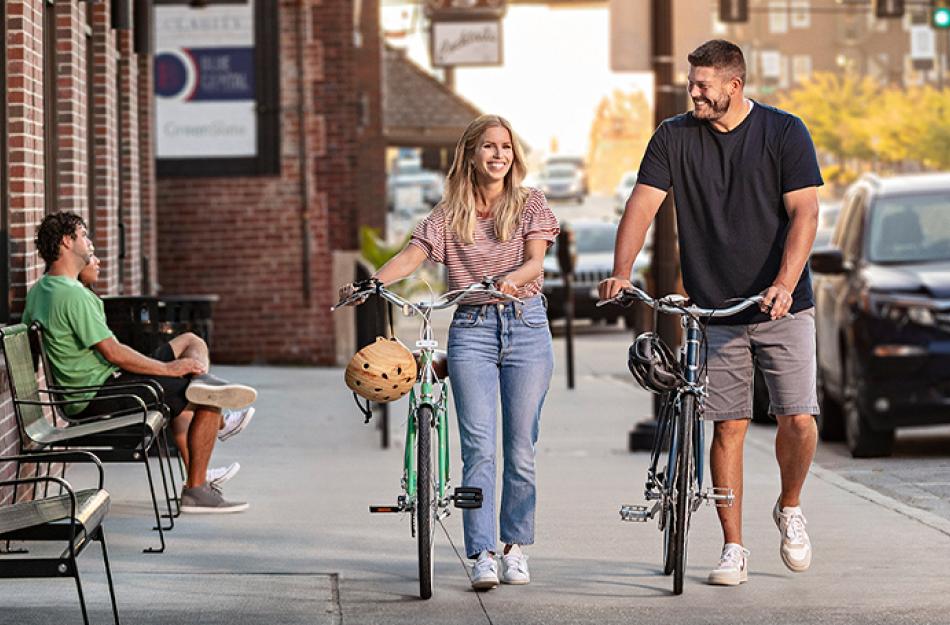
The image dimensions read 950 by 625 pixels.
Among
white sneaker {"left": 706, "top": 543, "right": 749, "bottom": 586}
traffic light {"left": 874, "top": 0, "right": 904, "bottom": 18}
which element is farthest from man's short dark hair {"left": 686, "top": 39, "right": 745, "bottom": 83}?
traffic light {"left": 874, "top": 0, "right": 904, "bottom": 18}

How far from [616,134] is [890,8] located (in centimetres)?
10343

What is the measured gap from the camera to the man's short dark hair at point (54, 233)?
979 cm

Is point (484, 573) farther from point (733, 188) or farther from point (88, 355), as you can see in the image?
point (88, 355)

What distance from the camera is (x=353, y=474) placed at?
12.2 meters

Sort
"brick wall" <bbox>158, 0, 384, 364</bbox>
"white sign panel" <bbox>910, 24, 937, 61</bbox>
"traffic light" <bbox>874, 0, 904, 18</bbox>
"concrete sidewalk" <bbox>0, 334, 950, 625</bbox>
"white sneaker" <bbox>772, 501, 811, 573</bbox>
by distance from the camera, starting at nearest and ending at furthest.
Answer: "concrete sidewalk" <bbox>0, 334, 950, 625</bbox>
"white sneaker" <bbox>772, 501, 811, 573</bbox>
"brick wall" <bbox>158, 0, 384, 364</bbox>
"traffic light" <bbox>874, 0, 904, 18</bbox>
"white sign panel" <bbox>910, 24, 937, 61</bbox>

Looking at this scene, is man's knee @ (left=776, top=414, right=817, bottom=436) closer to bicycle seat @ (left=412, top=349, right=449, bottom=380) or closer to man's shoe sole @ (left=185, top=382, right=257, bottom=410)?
bicycle seat @ (left=412, top=349, right=449, bottom=380)

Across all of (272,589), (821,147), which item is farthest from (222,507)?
(821,147)

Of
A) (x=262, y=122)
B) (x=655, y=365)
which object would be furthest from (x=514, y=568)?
(x=262, y=122)

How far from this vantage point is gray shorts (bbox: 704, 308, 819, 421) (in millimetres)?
8164

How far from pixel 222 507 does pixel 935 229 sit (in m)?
5.49

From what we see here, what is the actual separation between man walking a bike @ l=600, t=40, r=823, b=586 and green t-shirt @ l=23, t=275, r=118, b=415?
9.31ft

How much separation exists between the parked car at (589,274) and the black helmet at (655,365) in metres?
21.3

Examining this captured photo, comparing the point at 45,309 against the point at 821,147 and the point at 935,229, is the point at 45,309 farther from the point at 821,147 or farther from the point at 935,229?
the point at 821,147

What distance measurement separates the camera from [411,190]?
7750 cm
